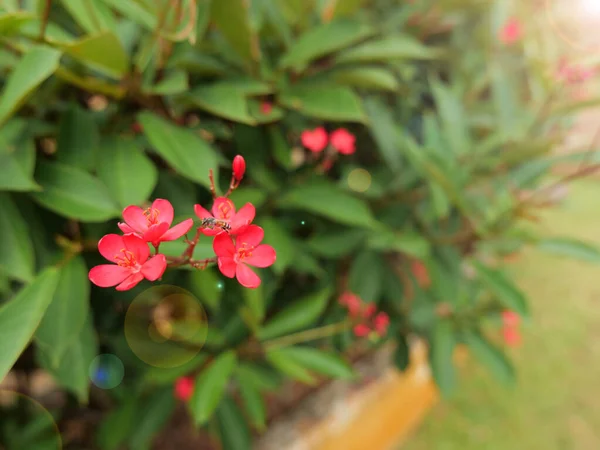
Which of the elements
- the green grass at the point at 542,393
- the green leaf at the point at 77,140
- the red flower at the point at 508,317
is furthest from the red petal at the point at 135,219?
the green grass at the point at 542,393

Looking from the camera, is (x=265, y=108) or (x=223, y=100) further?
(x=265, y=108)

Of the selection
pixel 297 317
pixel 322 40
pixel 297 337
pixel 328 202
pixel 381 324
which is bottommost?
pixel 381 324

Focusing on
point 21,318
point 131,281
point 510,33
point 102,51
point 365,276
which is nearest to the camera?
point 131,281

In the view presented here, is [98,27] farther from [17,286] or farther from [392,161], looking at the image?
[392,161]

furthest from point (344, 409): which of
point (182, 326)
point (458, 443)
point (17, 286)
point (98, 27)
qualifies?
point (98, 27)

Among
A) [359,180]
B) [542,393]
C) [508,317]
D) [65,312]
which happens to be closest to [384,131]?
[359,180]

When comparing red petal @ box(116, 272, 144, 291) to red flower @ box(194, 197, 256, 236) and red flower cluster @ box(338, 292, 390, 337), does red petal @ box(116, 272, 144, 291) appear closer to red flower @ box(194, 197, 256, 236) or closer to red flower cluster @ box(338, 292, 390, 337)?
red flower @ box(194, 197, 256, 236)

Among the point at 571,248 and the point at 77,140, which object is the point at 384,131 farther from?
the point at 77,140
